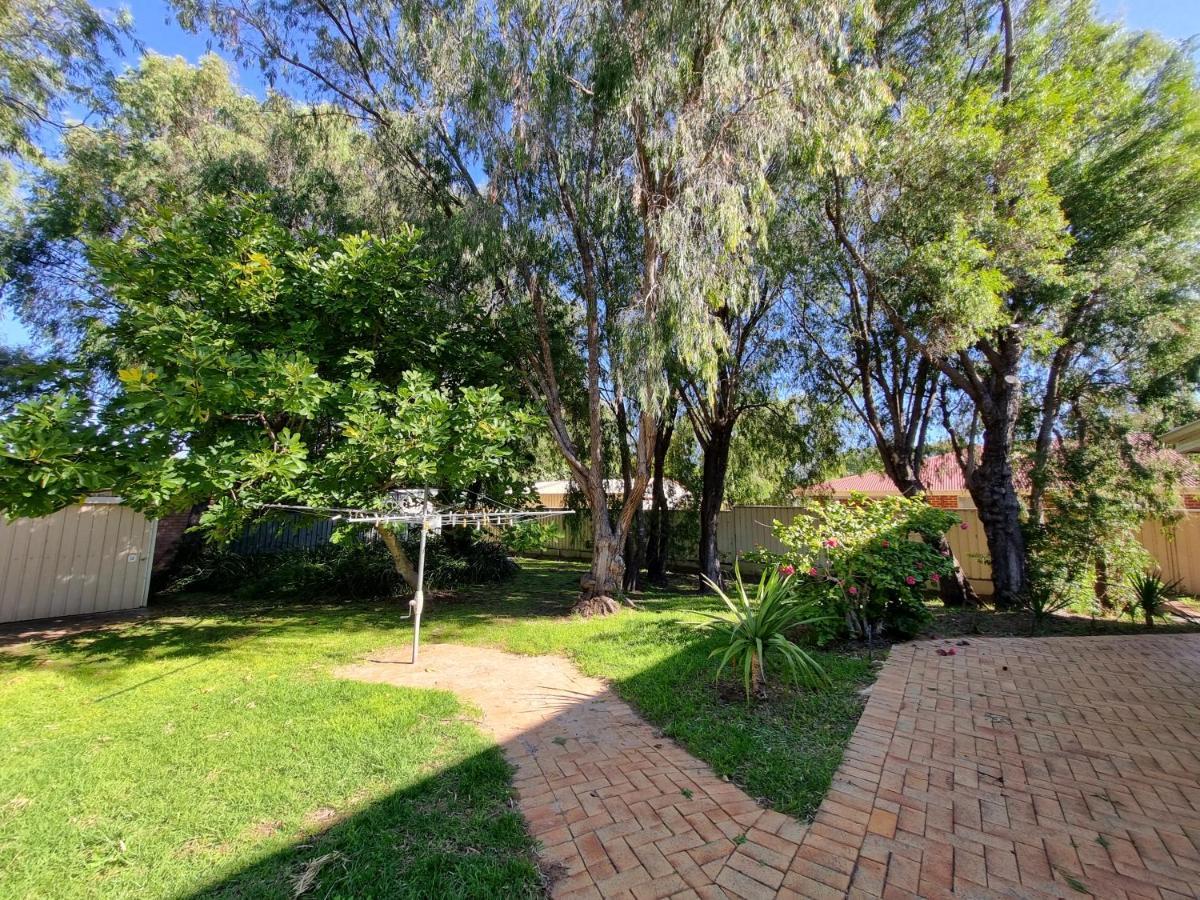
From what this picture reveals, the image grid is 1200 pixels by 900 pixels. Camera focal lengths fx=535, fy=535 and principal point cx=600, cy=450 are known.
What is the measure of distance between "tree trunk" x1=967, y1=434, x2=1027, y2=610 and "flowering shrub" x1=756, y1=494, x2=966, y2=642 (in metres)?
2.82

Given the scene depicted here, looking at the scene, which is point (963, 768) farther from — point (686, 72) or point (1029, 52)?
point (1029, 52)

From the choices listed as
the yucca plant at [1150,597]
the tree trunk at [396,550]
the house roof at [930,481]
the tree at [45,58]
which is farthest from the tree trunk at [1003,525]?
the tree at [45,58]

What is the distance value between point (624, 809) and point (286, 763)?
6.62 feet

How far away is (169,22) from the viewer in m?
7.70

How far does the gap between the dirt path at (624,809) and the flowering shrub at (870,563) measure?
2.72 meters

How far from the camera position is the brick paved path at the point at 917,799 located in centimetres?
218

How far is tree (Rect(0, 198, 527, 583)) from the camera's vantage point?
501cm

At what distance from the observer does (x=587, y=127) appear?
741 centimetres

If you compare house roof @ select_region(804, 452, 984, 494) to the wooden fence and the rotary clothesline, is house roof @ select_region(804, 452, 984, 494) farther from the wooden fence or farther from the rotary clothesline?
the rotary clothesline

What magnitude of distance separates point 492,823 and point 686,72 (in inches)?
303

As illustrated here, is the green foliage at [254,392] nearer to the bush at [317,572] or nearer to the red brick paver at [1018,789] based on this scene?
the bush at [317,572]

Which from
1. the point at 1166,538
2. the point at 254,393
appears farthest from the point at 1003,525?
the point at 254,393

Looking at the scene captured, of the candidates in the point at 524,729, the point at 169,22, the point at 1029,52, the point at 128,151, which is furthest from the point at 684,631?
the point at 128,151

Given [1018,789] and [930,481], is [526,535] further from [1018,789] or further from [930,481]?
[930,481]
